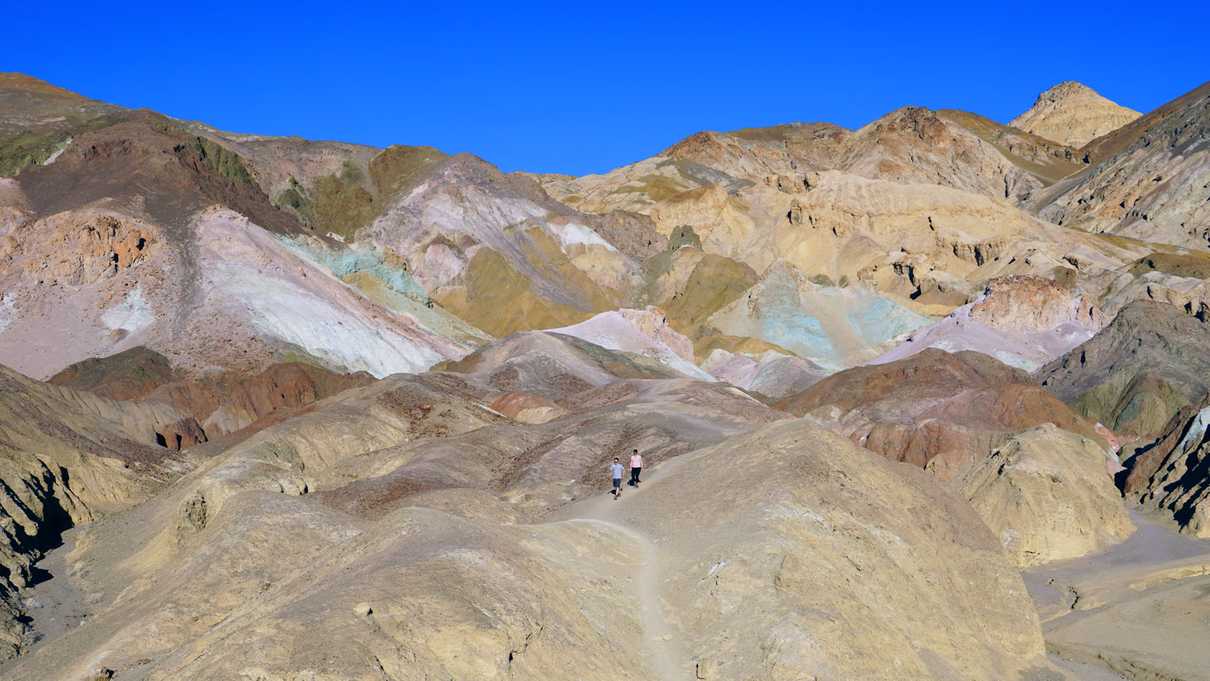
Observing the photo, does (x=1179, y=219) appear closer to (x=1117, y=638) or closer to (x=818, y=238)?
(x=818, y=238)

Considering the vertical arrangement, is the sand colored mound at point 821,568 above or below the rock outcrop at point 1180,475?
below

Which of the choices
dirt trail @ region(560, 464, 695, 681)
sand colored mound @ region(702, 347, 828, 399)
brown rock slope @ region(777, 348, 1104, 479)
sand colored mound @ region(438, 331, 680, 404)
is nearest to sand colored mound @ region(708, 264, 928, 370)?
sand colored mound @ region(702, 347, 828, 399)

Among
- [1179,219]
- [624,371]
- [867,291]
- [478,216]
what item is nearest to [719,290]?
[867,291]

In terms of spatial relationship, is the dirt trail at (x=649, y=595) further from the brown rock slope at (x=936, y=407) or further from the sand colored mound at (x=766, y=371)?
the sand colored mound at (x=766, y=371)

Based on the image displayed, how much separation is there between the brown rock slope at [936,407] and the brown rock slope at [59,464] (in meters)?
32.8

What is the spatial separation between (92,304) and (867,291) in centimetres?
6363

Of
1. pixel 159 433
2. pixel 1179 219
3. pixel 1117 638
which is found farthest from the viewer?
pixel 1179 219

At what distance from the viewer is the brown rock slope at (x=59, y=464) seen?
40.4 meters

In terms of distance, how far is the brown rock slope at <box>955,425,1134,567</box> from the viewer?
1860 inches

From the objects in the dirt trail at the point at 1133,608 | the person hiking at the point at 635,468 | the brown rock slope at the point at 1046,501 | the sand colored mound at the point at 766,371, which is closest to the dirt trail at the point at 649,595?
the person hiking at the point at 635,468

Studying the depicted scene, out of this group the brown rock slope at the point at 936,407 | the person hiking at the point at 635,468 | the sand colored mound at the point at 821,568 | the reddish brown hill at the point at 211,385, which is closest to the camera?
the sand colored mound at the point at 821,568

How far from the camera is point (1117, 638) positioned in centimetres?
3581

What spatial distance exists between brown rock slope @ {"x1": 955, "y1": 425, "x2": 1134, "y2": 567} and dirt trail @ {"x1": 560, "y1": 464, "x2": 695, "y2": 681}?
68.0ft

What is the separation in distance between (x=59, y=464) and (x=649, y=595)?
32.3 m
